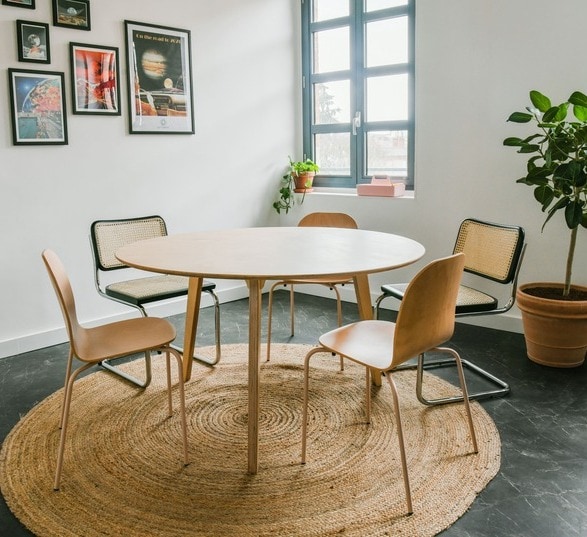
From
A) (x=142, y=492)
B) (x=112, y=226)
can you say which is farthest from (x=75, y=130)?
(x=142, y=492)

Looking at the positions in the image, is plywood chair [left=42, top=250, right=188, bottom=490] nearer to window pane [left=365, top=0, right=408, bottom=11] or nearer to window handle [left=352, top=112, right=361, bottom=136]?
window handle [left=352, top=112, right=361, bottom=136]

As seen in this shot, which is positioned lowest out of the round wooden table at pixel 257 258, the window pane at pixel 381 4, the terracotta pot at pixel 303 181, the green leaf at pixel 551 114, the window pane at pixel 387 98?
the round wooden table at pixel 257 258

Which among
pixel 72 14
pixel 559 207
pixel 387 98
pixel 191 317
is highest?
pixel 72 14

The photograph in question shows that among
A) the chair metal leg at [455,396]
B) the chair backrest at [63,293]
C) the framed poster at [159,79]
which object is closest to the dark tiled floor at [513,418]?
the chair metal leg at [455,396]

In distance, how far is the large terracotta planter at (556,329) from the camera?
3229 millimetres

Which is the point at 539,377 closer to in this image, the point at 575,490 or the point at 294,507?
the point at 575,490

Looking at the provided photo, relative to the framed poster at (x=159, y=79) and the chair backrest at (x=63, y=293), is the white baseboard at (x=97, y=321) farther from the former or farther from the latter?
the chair backrest at (x=63, y=293)

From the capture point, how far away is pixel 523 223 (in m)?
3.90

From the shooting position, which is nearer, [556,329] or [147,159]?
[556,329]

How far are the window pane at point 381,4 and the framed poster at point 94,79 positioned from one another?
6.40ft

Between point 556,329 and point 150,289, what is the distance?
2.15m

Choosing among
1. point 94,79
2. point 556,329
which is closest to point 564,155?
point 556,329

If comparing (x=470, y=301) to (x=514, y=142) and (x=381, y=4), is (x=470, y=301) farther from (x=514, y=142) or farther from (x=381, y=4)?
(x=381, y=4)

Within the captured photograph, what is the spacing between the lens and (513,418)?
8.91 ft
